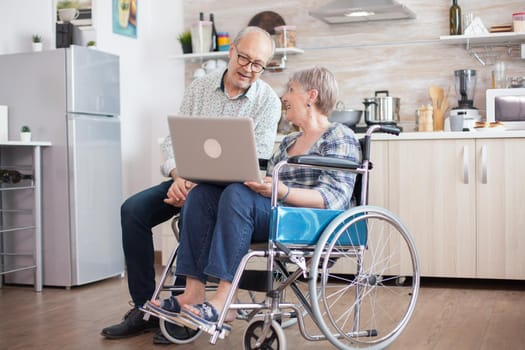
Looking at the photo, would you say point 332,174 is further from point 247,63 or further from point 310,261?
point 247,63

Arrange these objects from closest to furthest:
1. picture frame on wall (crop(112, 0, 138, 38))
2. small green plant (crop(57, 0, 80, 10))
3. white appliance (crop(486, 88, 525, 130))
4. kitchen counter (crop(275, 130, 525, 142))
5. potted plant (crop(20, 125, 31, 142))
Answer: kitchen counter (crop(275, 130, 525, 142)), potted plant (crop(20, 125, 31, 142)), white appliance (crop(486, 88, 525, 130)), small green plant (crop(57, 0, 80, 10)), picture frame on wall (crop(112, 0, 138, 38))

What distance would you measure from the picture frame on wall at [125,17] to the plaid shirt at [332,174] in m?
2.53

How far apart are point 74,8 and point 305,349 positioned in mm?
2804

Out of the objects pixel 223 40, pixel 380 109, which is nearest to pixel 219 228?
pixel 380 109

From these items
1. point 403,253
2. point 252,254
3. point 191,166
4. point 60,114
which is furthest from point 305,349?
point 60,114

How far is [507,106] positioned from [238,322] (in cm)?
203

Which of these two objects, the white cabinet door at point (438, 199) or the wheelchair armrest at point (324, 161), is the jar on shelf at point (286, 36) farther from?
the wheelchair armrest at point (324, 161)

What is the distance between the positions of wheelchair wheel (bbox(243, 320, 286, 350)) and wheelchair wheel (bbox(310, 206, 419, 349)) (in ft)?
0.40

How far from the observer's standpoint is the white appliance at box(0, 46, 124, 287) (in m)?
4.07

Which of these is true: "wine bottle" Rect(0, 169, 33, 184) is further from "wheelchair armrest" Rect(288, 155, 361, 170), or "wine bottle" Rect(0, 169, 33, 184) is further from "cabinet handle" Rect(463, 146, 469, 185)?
"cabinet handle" Rect(463, 146, 469, 185)

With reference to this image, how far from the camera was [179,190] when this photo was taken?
2.75 m

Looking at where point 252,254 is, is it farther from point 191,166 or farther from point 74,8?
point 74,8

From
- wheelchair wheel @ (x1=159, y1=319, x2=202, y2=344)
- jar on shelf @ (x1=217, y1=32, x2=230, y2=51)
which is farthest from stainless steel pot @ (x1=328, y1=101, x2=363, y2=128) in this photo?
wheelchair wheel @ (x1=159, y1=319, x2=202, y2=344)

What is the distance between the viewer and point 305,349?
273cm
